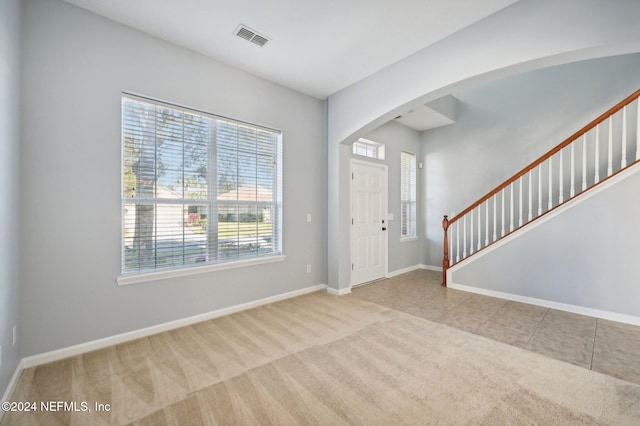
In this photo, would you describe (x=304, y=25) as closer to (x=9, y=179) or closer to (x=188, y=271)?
(x=9, y=179)

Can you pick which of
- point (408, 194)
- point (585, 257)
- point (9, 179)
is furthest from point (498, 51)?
point (9, 179)

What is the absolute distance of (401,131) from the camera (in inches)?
214

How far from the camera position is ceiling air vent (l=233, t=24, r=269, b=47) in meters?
2.55

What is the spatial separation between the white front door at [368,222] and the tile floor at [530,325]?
0.44 meters

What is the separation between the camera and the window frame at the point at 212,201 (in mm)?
2570

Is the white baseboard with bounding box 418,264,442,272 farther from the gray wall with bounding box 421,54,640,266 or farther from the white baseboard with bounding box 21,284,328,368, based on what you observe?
the white baseboard with bounding box 21,284,328,368

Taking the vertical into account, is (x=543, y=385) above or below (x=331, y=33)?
below

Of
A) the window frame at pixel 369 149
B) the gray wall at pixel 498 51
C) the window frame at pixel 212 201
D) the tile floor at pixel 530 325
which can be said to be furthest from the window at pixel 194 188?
the tile floor at pixel 530 325

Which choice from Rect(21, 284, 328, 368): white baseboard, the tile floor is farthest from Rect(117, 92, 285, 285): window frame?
the tile floor

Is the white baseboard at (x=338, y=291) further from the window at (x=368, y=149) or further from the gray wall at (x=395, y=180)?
the window at (x=368, y=149)

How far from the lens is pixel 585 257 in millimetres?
3203

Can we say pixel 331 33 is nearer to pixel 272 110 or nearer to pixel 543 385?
pixel 272 110

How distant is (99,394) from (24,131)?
7.00ft

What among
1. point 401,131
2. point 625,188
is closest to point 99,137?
point 401,131
